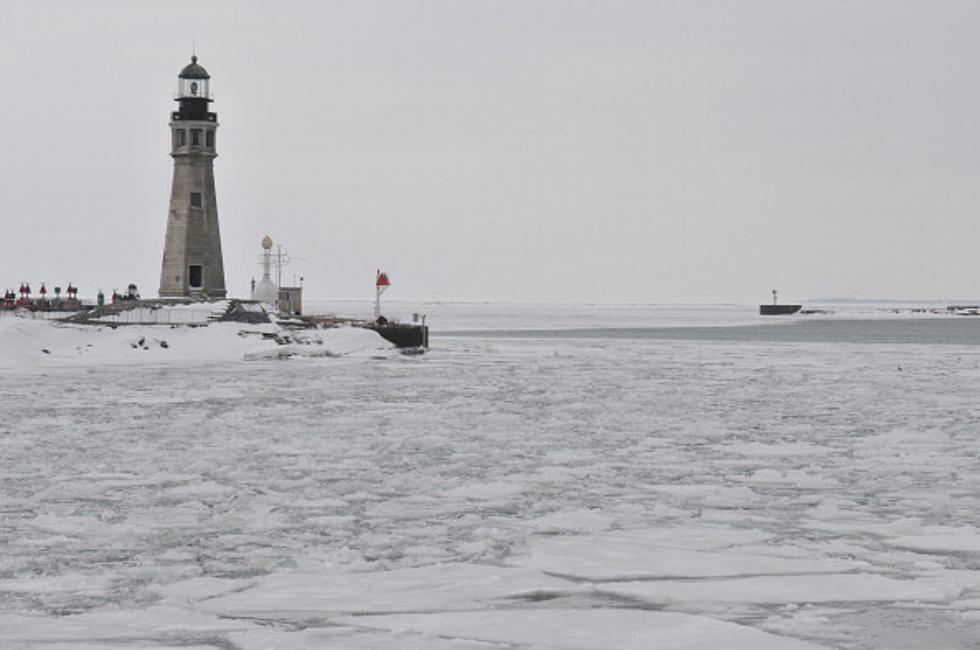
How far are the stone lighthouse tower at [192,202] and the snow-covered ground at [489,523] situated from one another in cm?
3282

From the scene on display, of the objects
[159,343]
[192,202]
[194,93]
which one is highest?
[194,93]

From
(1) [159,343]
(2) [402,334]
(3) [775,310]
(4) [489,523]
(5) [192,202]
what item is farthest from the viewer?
(3) [775,310]

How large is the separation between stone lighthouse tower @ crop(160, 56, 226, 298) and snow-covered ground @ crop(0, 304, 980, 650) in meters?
32.8

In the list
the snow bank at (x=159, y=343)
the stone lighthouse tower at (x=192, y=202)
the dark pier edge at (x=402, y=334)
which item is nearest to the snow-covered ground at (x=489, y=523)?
the snow bank at (x=159, y=343)

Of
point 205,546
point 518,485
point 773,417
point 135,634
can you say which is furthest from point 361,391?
point 135,634

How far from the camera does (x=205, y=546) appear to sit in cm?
799

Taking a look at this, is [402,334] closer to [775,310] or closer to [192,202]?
[192,202]

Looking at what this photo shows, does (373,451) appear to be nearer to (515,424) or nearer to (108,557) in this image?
(515,424)

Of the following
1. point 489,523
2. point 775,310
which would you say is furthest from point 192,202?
point 775,310

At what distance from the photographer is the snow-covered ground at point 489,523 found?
19.4 ft

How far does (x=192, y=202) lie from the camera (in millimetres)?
52938

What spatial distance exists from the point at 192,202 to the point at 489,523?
4690cm

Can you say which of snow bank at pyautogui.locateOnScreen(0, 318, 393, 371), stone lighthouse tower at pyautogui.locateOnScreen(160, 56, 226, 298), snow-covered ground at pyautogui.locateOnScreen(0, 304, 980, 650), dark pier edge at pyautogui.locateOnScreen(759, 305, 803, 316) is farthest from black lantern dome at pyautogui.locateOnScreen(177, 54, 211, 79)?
dark pier edge at pyautogui.locateOnScreen(759, 305, 803, 316)

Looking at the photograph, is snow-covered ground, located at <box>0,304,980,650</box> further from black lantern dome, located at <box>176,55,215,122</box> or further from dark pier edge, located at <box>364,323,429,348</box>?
black lantern dome, located at <box>176,55,215,122</box>
